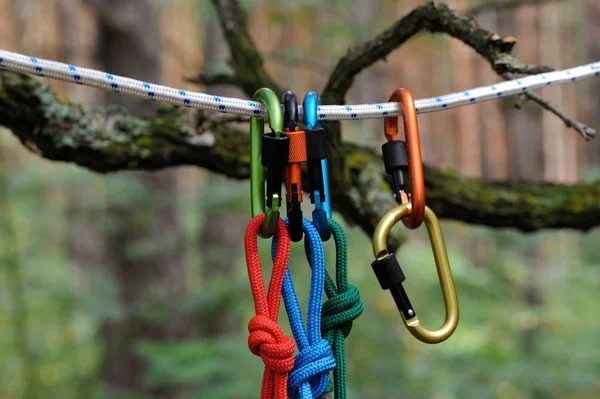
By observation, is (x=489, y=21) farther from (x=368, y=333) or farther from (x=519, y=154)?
(x=368, y=333)

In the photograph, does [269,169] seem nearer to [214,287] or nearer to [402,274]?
[402,274]

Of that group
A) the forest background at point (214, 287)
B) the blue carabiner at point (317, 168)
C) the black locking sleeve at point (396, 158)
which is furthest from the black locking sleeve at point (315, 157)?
the forest background at point (214, 287)

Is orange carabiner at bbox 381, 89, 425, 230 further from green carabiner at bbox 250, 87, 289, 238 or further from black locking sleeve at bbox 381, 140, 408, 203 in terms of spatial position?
green carabiner at bbox 250, 87, 289, 238

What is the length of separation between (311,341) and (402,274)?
5.4 inches

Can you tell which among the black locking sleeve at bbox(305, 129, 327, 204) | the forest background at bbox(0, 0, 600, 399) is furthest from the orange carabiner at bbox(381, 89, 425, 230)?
the forest background at bbox(0, 0, 600, 399)

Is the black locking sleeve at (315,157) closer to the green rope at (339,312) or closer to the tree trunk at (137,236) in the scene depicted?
the green rope at (339,312)

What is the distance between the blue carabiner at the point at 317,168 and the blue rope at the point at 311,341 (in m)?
0.02

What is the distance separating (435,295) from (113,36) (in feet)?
7.97

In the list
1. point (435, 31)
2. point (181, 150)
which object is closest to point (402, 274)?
point (435, 31)

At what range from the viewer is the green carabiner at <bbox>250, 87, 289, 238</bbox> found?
646 mm

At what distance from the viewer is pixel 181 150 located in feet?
3.41

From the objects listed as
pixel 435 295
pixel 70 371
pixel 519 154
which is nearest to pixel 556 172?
pixel 519 154

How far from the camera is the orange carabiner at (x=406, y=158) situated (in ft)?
2.20

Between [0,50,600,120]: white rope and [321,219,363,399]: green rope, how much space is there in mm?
157
